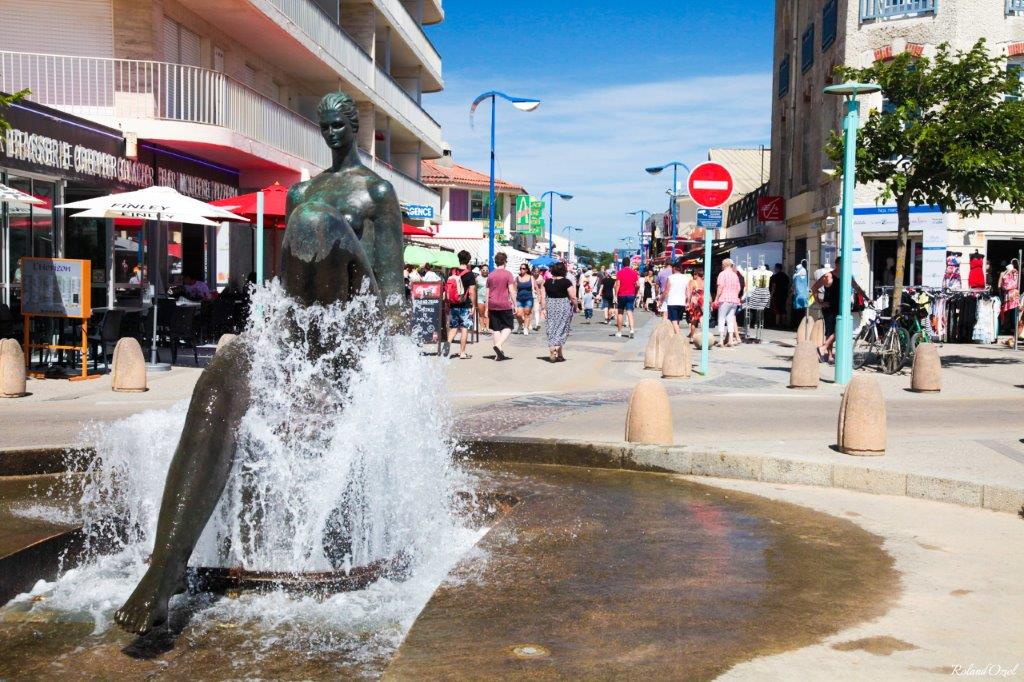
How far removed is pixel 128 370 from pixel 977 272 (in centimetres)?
2009

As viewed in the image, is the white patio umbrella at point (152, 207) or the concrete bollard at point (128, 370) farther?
the white patio umbrella at point (152, 207)

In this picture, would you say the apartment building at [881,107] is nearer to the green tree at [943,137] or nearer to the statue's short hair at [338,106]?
the green tree at [943,137]

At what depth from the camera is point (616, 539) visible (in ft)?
19.3

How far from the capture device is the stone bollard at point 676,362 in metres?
16.3

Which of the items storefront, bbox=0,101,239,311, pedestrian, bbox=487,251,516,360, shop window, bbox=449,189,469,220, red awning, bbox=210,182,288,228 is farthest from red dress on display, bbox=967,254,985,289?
shop window, bbox=449,189,469,220

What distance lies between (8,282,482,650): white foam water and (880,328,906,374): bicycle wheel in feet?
43.0

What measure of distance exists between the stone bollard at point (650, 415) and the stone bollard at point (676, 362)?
7780 millimetres

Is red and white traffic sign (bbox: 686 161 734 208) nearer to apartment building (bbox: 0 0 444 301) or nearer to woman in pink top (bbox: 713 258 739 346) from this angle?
woman in pink top (bbox: 713 258 739 346)

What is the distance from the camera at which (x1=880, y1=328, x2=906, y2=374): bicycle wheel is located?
17.1m

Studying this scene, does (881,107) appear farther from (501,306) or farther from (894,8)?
(501,306)

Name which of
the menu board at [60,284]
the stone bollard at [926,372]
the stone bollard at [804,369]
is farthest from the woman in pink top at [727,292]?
the menu board at [60,284]

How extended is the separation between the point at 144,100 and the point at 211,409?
18618 mm

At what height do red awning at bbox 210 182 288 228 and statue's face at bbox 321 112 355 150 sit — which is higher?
red awning at bbox 210 182 288 228

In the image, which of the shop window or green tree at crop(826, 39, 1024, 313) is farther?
the shop window
